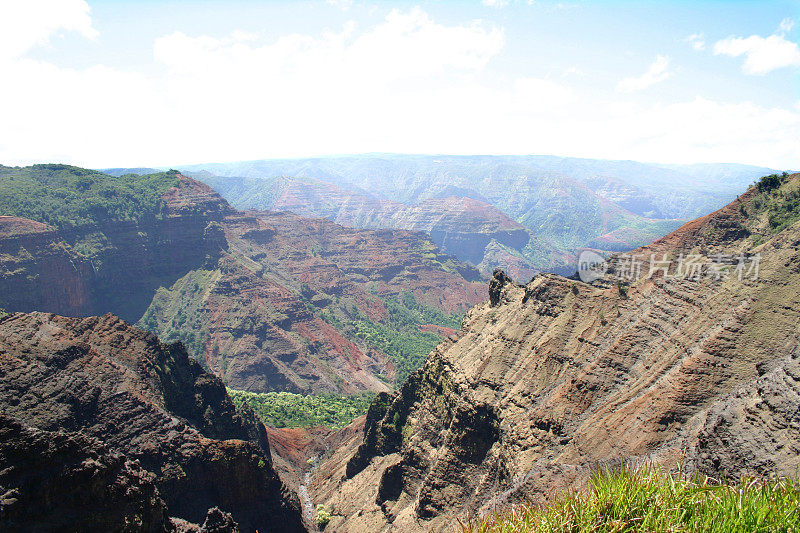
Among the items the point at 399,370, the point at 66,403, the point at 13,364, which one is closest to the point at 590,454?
the point at 66,403

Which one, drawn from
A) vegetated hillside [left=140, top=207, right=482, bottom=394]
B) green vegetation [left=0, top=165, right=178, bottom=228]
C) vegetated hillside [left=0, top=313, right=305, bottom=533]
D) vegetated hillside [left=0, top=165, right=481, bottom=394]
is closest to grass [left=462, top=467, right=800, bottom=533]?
vegetated hillside [left=0, top=313, right=305, bottom=533]

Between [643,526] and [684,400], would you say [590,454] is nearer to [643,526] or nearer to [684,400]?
[684,400]

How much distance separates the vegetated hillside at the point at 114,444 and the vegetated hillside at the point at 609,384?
12.2 meters

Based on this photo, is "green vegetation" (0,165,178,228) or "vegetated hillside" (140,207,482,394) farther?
"green vegetation" (0,165,178,228)

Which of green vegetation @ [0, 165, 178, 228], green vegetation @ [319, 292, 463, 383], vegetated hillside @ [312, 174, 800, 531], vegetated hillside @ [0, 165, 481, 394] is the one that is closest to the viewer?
vegetated hillside @ [312, 174, 800, 531]

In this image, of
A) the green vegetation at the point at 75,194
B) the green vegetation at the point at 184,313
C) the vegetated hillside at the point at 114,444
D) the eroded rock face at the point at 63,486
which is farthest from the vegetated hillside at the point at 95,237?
the eroded rock face at the point at 63,486

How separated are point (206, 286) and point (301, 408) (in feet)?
160

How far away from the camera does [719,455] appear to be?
16.5 meters

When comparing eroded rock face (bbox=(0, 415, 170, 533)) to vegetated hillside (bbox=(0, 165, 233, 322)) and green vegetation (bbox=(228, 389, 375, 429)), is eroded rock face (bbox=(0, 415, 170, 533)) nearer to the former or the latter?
green vegetation (bbox=(228, 389, 375, 429))

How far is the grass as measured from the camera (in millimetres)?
7926

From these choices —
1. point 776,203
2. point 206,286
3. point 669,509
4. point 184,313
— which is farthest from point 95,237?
point 669,509

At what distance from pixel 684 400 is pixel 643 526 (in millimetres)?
18955

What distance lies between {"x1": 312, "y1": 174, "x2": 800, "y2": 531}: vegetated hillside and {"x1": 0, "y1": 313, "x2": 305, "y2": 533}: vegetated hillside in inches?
482

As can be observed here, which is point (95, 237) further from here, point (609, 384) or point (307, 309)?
point (609, 384)
